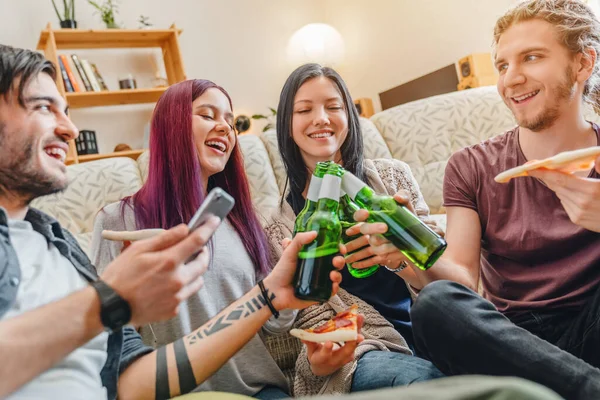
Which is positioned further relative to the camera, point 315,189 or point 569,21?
point 569,21

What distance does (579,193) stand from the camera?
3.09ft

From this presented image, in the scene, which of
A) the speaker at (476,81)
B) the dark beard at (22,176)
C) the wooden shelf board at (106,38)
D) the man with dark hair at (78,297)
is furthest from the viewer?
the wooden shelf board at (106,38)

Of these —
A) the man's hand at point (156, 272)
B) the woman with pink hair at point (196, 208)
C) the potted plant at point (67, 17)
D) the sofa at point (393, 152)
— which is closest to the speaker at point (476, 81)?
the sofa at point (393, 152)

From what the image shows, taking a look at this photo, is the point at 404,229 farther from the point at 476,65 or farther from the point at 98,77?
the point at 98,77

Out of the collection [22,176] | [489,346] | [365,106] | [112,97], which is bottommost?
[489,346]

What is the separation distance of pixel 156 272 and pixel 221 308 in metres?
0.56

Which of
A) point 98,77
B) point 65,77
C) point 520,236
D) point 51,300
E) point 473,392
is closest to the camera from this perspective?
point 473,392

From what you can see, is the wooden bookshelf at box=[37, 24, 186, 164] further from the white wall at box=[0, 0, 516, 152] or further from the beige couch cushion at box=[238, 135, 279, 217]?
the beige couch cushion at box=[238, 135, 279, 217]

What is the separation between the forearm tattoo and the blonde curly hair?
1012mm

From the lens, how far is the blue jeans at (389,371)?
105 centimetres

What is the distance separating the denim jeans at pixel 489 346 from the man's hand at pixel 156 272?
473mm

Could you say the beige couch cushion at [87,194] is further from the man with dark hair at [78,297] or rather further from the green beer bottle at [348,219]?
the green beer bottle at [348,219]

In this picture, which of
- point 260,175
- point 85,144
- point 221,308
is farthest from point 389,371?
point 85,144

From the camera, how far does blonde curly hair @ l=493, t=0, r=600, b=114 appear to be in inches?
51.4
